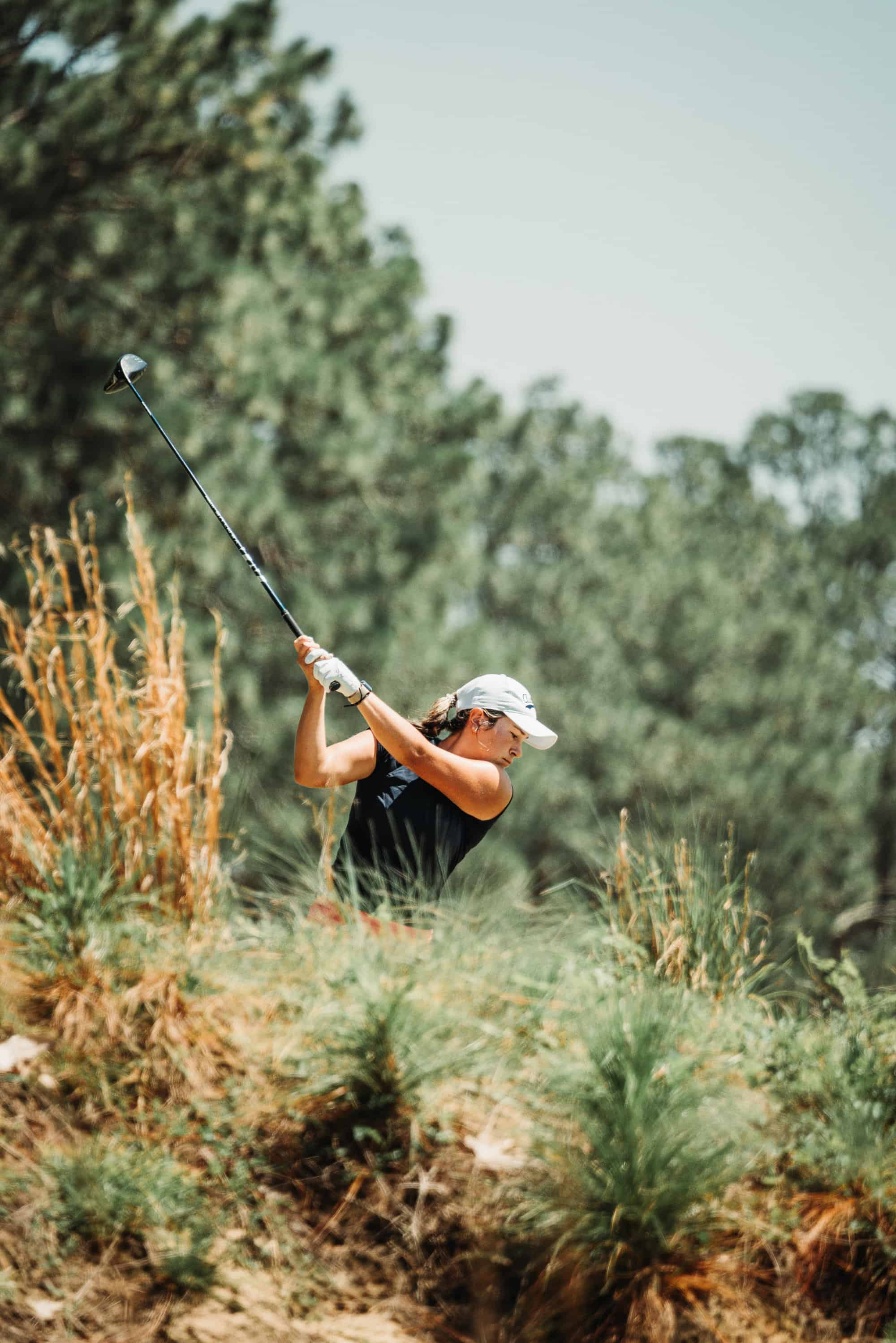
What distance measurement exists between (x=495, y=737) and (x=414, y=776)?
10.4 inches

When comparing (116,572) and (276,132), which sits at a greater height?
(276,132)

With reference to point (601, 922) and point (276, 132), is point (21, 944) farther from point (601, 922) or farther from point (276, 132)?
point (276, 132)

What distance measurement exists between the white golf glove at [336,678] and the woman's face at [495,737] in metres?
0.39

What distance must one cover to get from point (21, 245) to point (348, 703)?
→ 7393 millimetres

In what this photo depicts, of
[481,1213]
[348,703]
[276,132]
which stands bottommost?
[481,1213]

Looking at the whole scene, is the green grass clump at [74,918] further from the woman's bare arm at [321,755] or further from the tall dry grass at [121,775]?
the woman's bare arm at [321,755]

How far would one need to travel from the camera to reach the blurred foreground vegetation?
7.63ft

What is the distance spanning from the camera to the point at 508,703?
3201mm

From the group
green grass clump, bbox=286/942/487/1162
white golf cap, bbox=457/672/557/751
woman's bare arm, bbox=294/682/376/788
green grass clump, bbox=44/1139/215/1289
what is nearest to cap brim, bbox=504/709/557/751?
white golf cap, bbox=457/672/557/751

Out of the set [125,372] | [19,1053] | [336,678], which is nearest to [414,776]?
[336,678]

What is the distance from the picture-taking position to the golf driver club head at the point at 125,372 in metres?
3.58

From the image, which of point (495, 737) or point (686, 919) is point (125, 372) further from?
point (686, 919)

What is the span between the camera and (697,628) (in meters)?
16.8

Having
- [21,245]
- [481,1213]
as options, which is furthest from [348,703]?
[21,245]
